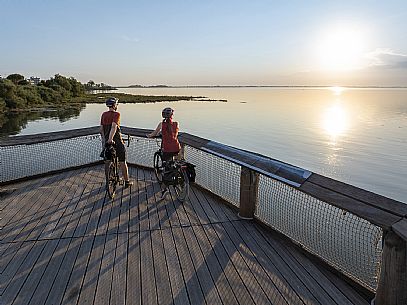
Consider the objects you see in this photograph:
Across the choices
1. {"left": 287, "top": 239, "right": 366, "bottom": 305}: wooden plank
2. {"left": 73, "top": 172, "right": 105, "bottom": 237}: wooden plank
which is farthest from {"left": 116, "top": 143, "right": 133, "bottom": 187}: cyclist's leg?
Answer: {"left": 287, "top": 239, "right": 366, "bottom": 305}: wooden plank

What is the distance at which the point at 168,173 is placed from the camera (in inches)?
158

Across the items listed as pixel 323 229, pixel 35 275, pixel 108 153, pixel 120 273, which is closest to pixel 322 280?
pixel 120 273

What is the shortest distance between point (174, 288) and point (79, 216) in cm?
180

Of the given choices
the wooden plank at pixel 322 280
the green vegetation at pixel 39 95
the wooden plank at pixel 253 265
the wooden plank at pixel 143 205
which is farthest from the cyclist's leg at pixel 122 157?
the green vegetation at pixel 39 95

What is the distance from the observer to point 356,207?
1.89m

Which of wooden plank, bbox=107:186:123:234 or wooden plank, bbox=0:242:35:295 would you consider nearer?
wooden plank, bbox=0:242:35:295

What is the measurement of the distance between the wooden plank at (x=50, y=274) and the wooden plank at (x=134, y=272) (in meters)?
0.58

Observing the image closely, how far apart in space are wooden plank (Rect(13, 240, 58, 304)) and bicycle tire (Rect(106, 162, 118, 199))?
1151 mm

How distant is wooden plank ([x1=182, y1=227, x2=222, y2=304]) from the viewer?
2184 mm

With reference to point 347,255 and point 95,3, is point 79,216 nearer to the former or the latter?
point 347,255

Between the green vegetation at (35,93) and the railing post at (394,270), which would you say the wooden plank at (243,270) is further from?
the green vegetation at (35,93)

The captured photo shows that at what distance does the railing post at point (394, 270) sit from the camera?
182 centimetres

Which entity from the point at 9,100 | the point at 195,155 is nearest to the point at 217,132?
the point at 195,155

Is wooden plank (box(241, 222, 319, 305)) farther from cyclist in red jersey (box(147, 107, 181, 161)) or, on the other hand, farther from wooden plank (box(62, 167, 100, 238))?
wooden plank (box(62, 167, 100, 238))
